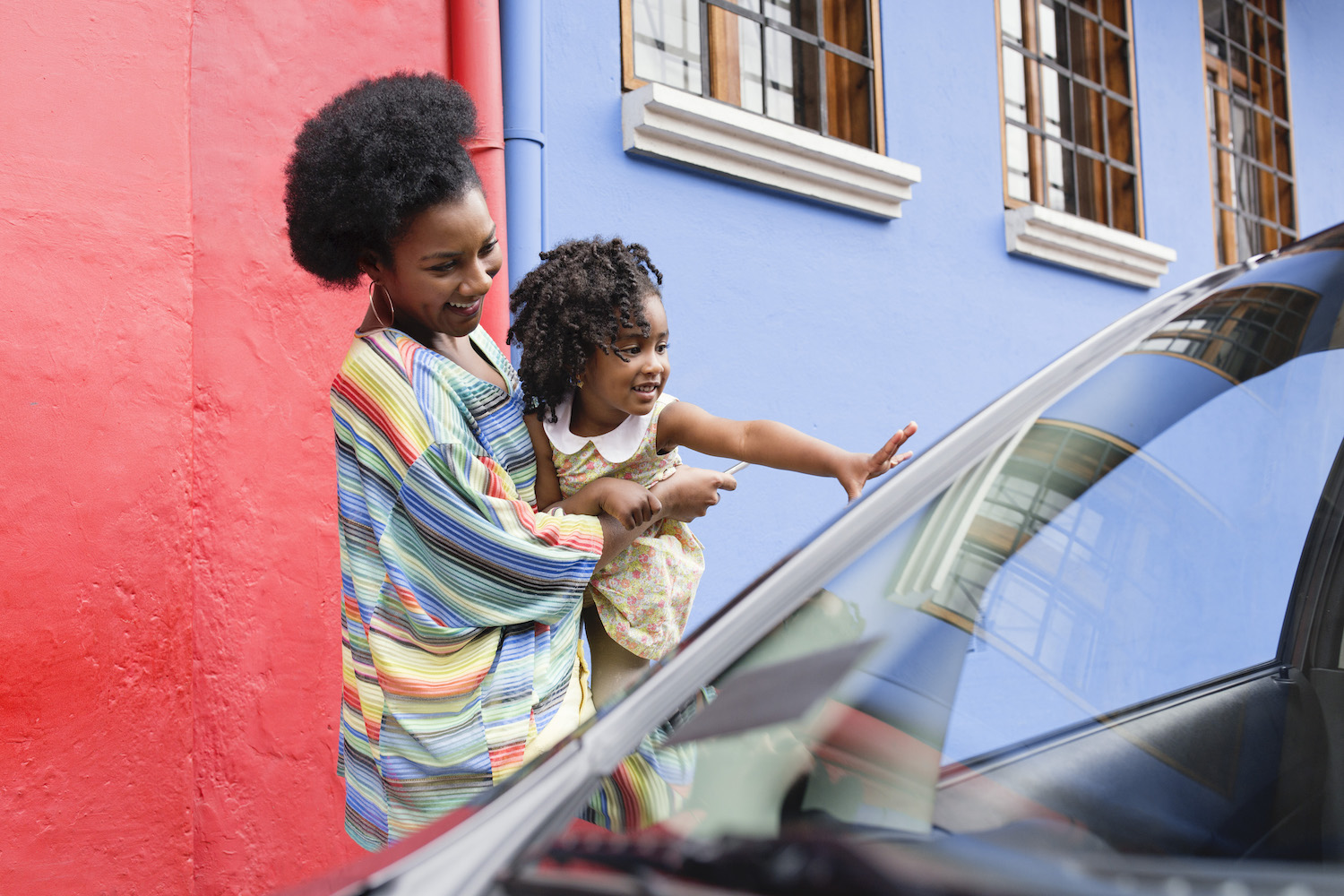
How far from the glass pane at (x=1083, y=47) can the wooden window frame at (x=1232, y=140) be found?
1101 millimetres

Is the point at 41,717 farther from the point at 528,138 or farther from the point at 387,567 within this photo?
the point at 528,138

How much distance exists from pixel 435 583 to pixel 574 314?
1.82 feet

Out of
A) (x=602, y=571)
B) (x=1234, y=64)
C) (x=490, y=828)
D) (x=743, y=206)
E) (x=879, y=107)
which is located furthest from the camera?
(x=1234, y=64)

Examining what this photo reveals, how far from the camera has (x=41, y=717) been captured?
211cm

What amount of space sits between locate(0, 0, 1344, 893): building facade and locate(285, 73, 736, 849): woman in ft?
2.86

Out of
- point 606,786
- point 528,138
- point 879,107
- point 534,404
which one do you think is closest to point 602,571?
point 534,404

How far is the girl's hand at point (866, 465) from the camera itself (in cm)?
148

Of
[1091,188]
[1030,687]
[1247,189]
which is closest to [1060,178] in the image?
[1091,188]

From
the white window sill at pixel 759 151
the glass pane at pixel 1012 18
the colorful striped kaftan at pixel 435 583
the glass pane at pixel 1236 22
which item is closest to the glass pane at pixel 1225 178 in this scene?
the glass pane at pixel 1236 22

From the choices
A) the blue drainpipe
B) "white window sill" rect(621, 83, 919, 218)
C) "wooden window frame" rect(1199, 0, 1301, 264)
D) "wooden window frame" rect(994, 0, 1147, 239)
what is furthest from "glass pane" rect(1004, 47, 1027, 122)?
the blue drainpipe

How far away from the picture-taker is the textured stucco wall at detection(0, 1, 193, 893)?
2.11 metres

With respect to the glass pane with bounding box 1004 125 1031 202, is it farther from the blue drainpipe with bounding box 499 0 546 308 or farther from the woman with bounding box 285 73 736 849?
the woman with bounding box 285 73 736 849

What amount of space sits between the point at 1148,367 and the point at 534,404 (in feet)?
3.40

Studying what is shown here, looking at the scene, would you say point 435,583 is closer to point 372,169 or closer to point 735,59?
point 372,169
